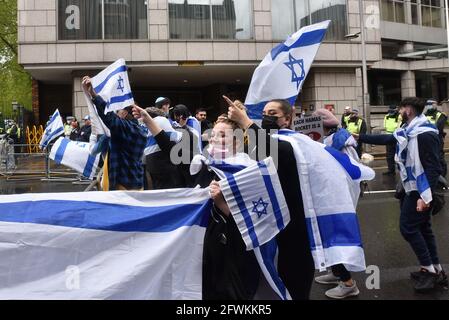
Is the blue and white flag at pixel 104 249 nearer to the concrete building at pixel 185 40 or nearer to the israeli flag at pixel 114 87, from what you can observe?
the israeli flag at pixel 114 87

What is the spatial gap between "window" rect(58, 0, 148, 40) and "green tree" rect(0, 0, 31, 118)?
9424 mm

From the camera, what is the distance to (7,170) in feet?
52.1

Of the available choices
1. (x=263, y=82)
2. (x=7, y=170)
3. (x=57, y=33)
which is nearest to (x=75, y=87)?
(x=57, y=33)

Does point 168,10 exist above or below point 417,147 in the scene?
above

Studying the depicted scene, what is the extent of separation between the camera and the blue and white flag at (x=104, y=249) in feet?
10.7

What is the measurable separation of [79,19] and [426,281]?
2116cm

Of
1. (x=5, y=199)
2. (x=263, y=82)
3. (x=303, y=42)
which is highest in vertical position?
(x=303, y=42)

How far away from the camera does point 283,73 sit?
11.5 ft

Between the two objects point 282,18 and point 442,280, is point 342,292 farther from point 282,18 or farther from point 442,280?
point 282,18

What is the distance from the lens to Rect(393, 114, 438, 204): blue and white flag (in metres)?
4.72

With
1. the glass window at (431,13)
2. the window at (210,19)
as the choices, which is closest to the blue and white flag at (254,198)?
the window at (210,19)

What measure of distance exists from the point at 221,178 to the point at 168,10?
69.1 ft

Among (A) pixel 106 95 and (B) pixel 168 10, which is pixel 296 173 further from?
(B) pixel 168 10
